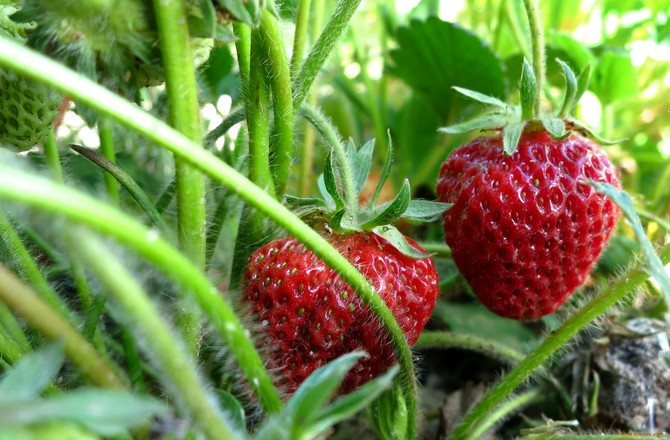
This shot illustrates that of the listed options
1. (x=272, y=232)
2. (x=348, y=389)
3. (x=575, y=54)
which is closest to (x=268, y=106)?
(x=272, y=232)

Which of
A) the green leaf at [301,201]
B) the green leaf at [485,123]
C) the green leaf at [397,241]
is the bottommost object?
the green leaf at [397,241]

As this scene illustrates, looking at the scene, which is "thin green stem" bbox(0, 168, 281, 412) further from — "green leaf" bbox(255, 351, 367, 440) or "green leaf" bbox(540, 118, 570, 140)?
"green leaf" bbox(540, 118, 570, 140)

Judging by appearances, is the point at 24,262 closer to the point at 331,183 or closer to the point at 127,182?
the point at 127,182

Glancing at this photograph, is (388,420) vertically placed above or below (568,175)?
below

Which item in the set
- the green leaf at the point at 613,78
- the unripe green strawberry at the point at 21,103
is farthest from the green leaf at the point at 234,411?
the green leaf at the point at 613,78

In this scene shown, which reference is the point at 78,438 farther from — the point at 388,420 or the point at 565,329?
the point at 565,329

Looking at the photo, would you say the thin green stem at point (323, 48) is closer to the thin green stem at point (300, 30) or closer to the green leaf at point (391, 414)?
the thin green stem at point (300, 30)

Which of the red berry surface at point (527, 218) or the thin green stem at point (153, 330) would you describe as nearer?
the thin green stem at point (153, 330)

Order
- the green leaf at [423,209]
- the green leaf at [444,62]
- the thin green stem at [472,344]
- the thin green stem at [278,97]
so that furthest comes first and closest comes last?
1. the green leaf at [444,62]
2. the thin green stem at [472,344]
3. the green leaf at [423,209]
4. the thin green stem at [278,97]
